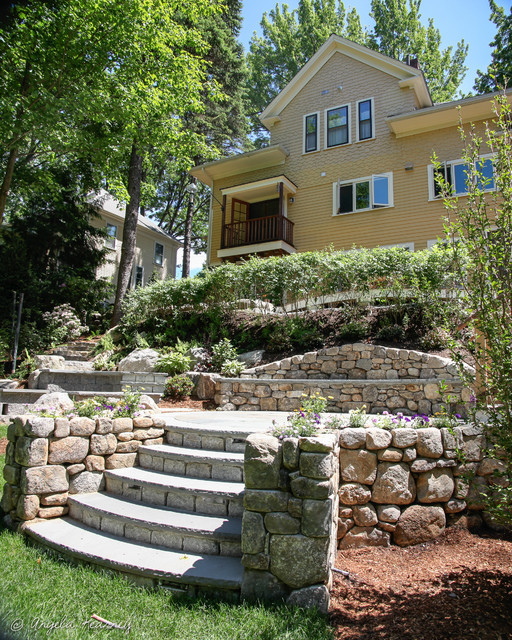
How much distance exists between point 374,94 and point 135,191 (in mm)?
9276

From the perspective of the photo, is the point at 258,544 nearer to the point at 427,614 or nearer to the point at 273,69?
the point at 427,614

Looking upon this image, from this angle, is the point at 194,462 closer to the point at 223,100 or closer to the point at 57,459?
the point at 57,459

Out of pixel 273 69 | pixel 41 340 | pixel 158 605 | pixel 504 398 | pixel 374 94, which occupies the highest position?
pixel 273 69

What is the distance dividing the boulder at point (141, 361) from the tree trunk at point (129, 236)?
4.14 m

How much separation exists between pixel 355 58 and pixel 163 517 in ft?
56.3

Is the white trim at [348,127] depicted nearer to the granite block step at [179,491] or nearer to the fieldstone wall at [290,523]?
the granite block step at [179,491]

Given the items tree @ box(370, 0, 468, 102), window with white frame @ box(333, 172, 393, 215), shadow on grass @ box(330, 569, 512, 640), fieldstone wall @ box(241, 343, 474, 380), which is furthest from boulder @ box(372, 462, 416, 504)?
tree @ box(370, 0, 468, 102)

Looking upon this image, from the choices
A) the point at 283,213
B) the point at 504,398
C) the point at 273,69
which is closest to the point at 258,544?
the point at 504,398

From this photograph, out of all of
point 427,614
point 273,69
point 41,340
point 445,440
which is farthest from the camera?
point 273,69

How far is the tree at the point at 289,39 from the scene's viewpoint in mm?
24766

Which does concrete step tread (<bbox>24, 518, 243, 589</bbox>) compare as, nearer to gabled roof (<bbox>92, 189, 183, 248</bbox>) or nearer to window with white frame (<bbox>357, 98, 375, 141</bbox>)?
window with white frame (<bbox>357, 98, 375, 141</bbox>)

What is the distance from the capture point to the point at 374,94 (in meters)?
15.0

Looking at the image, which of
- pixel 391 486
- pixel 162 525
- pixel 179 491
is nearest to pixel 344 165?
pixel 391 486

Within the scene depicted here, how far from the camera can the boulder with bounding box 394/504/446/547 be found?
3.73 m
